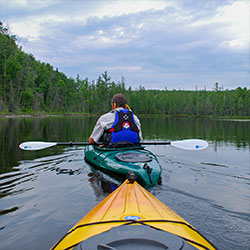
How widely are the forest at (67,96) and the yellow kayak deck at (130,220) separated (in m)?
44.2

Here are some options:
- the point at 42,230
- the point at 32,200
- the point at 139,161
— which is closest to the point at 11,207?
the point at 32,200

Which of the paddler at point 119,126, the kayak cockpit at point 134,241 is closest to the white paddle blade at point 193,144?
the paddler at point 119,126

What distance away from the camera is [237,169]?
6.52m

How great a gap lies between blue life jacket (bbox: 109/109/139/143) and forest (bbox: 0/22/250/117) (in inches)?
1633

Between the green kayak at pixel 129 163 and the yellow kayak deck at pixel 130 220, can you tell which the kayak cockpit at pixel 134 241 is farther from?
the green kayak at pixel 129 163

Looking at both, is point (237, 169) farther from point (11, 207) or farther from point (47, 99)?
point (47, 99)

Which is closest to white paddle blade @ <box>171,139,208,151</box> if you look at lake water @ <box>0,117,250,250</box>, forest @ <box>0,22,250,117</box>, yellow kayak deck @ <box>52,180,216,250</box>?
lake water @ <box>0,117,250,250</box>

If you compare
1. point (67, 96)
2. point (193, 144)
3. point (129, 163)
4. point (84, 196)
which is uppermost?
point (67, 96)

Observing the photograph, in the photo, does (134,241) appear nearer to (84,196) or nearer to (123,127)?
(84,196)

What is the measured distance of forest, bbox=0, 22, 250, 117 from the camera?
4788cm

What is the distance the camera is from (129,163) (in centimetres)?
466

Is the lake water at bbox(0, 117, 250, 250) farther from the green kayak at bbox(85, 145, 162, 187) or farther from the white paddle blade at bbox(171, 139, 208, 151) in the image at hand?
the white paddle blade at bbox(171, 139, 208, 151)

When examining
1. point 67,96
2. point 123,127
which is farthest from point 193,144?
point 67,96

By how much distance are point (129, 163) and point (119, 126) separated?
1.09 metres
